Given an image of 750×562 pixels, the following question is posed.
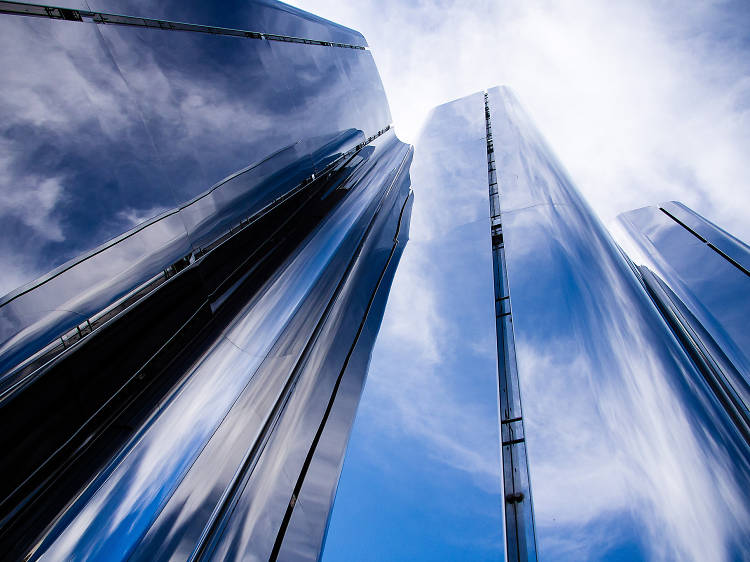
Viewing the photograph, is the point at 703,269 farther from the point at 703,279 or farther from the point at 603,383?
the point at 603,383

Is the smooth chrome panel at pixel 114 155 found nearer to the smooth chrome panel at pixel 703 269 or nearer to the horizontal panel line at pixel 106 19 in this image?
the horizontal panel line at pixel 106 19

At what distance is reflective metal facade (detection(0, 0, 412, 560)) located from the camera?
1.50 meters

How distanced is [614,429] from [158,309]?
2739 millimetres

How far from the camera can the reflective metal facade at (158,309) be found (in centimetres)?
150

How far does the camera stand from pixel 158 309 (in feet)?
8.73

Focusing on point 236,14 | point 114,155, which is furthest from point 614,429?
point 236,14

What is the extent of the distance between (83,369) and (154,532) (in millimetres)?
1250

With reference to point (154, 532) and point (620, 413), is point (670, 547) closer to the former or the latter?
point (620, 413)

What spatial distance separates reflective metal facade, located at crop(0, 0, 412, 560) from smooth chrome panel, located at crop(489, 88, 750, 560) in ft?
3.05

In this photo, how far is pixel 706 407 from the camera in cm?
156

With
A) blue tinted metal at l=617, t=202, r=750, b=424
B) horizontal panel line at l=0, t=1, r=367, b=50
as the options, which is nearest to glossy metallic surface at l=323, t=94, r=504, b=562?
blue tinted metal at l=617, t=202, r=750, b=424

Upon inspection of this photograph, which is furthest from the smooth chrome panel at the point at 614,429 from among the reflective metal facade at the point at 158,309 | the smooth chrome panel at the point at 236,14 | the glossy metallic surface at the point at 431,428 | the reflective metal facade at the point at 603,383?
the smooth chrome panel at the point at 236,14

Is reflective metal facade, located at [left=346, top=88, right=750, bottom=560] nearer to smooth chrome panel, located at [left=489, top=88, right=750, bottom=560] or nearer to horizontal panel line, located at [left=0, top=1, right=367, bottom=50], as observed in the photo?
smooth chrome panel, located at [left=489, top=88, right=750, bottom=560]

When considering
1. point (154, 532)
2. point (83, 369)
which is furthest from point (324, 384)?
point (83, 369)
